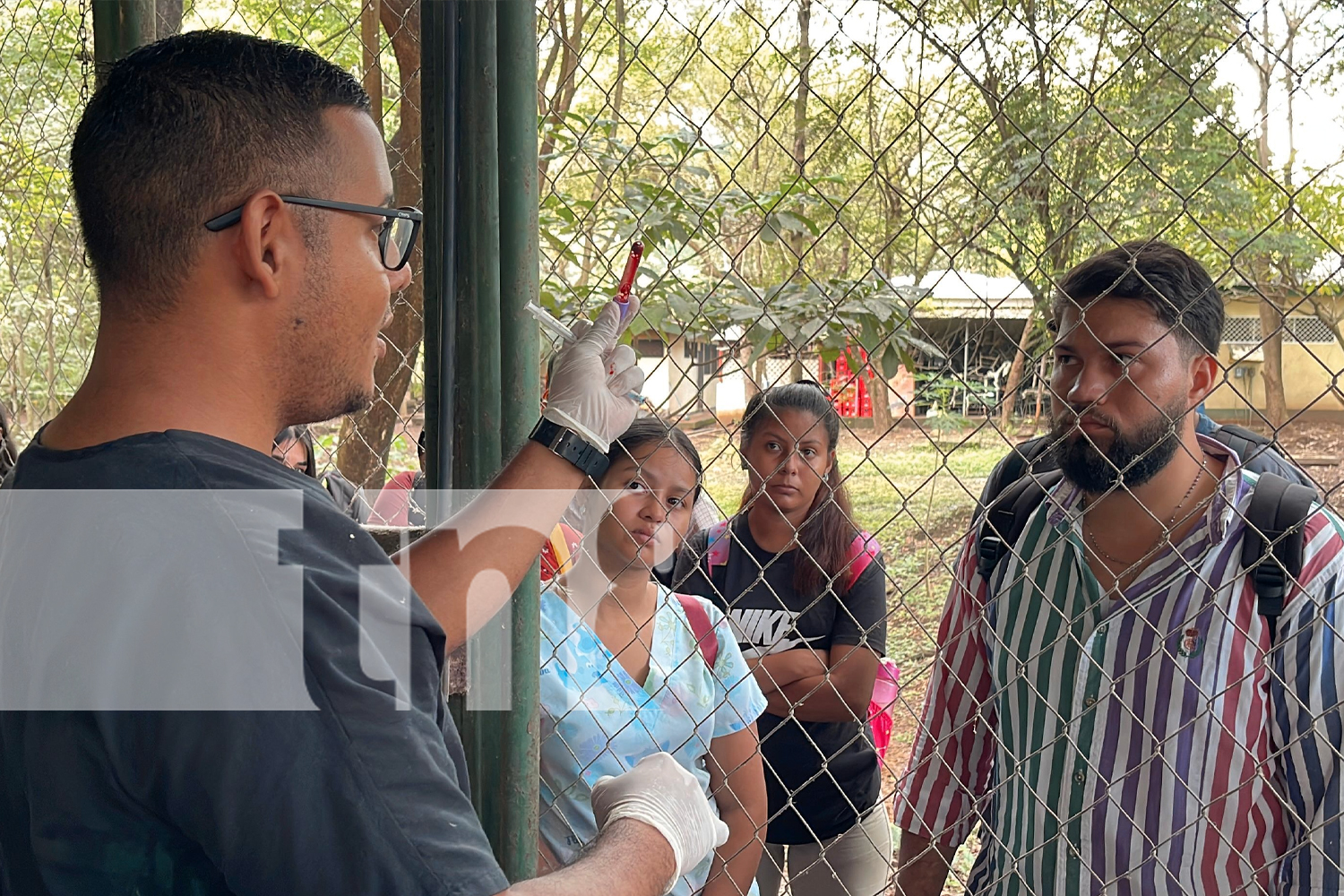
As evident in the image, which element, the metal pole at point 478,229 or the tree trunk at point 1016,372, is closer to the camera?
the metal pole at point 478,229

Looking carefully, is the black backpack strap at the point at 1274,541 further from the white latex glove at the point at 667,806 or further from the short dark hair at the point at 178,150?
the short dark hair at the point at 178,150

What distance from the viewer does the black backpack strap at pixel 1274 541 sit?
5.03 feet

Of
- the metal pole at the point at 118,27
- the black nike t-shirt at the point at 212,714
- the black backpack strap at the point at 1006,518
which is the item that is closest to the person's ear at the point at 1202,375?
the black backpack strap at the point at 1006,518

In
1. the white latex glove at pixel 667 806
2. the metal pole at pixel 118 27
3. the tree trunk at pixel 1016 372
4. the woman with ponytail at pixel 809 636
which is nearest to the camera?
the white latex glove at pixel 667 806

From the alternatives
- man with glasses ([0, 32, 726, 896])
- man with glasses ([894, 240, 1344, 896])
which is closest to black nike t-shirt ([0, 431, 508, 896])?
man with glasses ([0, 32, 726, 896])

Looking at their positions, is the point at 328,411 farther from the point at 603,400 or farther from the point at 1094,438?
the point at 1094,438

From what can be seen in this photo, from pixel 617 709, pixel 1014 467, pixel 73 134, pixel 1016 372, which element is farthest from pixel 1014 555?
pixel 73 134

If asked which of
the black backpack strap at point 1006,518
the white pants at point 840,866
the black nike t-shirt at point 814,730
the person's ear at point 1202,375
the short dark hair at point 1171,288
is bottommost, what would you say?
the white pants at point 840,866

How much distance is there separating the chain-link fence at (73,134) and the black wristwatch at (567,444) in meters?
0.54

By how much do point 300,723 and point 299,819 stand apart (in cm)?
7

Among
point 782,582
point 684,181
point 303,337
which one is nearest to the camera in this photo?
point 303,337

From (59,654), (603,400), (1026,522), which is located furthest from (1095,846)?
(59,654)

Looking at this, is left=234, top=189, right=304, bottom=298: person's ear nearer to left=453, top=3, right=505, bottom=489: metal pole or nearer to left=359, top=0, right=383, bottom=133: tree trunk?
left=453, top=3, right=505, bottom=489: metal pole

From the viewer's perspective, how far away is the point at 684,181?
320cm
